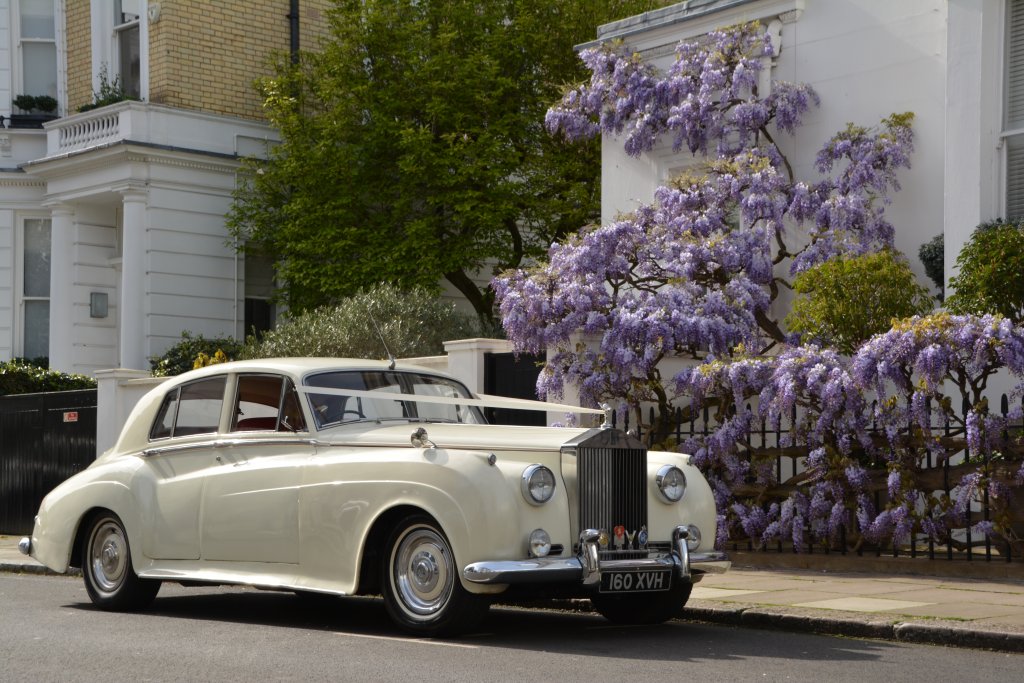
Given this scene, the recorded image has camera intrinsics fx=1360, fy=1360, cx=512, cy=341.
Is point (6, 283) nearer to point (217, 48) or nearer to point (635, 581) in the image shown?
point (217, 48)

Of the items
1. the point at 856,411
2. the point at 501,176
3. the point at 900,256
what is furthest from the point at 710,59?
the point at 501,176

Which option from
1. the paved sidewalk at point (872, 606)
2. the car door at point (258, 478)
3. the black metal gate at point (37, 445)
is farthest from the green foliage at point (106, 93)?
the paved sidewalk at point (872, 606)

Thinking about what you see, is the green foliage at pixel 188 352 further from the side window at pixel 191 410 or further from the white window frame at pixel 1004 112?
the white window frame at pixel 1004 112

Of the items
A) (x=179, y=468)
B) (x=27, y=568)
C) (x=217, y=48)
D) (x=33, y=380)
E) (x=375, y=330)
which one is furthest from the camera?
(x=217, y=48)

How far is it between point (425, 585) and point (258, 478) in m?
1.77

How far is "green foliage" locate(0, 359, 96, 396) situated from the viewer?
2228cm

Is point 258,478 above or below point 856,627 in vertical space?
above

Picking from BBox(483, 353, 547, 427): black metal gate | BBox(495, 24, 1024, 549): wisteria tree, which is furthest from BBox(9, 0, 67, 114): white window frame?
BBox(483, 353, 547, 427): black metal gate

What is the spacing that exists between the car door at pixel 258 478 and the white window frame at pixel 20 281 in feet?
56.0

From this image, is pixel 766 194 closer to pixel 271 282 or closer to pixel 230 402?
pixel 230 402

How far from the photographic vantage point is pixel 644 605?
30.5ft

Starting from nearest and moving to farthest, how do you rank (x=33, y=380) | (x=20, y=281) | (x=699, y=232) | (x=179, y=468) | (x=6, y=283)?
1. (x=179, y=468)
2. (x=699, y=232)
3. (x=33, y=380)
4. (x=6, y=283)
5. (x=20, y=281)

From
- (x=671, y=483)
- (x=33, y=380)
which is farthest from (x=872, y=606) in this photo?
(x=33, y=380)

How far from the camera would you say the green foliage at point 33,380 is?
22281 mm
